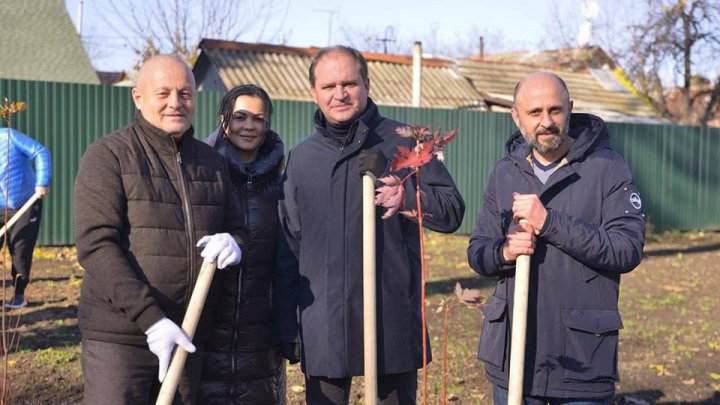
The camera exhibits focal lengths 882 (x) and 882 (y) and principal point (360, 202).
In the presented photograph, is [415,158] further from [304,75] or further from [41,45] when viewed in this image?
[41,45]

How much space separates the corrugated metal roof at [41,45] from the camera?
63.3 feet

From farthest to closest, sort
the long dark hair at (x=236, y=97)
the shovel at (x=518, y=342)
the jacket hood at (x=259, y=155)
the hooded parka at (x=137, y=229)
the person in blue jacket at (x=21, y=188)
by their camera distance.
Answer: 1. the person in blue jacket at (x=21, y=188)
2. the long dark hair at (x=236, y=97)
3. the jacket hood at (x=259, y=155)
4. the hooded parka at (x=137, y=229)
5. the shovel at (x=518, y=342)

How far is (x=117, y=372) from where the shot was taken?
292 cm

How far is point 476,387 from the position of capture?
5.73 m

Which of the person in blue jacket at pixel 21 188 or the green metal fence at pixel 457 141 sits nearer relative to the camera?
the person in blue jacket at pixel 21 188

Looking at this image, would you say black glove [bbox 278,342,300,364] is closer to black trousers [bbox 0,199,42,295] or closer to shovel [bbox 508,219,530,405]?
shovel [bbox 508,219,530,405]

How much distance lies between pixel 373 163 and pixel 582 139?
74 cm

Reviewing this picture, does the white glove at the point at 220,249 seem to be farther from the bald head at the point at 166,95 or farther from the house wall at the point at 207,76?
the house wall at the point at 207,76

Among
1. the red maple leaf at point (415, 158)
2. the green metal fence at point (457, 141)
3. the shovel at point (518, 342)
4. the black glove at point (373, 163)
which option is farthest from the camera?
the green metal fence at point (457, 141)

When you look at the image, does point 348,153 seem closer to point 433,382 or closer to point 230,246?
point 230,246

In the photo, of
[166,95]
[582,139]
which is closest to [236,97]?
[166,95]

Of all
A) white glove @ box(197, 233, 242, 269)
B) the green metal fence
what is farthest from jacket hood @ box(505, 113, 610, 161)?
the green metal fence

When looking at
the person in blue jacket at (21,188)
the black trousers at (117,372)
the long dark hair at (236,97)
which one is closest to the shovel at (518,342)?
the black trousers at (117,372)

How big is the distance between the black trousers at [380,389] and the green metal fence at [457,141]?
29.6 ft
